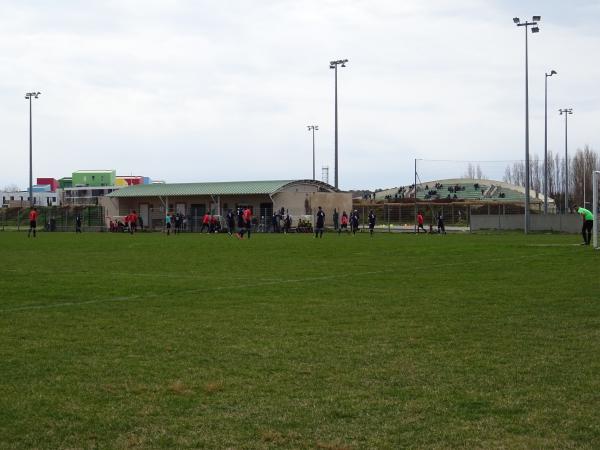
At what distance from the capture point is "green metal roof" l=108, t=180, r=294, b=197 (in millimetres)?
69125

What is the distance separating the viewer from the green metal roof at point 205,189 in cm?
6912

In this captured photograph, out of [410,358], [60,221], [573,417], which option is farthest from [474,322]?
[60,221]

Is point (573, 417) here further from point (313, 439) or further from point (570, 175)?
point (570, 175)

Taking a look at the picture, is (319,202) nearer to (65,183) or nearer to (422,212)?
(422,212)

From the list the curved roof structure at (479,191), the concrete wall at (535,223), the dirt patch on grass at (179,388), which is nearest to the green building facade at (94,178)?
the curved roof structure at (479,191)

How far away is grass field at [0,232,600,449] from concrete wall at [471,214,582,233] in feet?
132

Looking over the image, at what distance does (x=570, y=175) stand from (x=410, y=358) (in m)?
105

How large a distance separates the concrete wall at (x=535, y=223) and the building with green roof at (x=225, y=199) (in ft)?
38.4

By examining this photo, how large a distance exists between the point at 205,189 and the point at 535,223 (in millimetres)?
26920

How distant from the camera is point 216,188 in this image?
72.0m

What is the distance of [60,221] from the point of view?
255 ft

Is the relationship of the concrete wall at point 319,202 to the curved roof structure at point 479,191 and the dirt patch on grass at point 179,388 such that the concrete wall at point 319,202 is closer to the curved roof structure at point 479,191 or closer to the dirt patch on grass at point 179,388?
the curved roof structure at point 479,191

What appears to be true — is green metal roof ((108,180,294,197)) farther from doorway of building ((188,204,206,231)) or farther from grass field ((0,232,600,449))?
grass field ((0,232,600,449))

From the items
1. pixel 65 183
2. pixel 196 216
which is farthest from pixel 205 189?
pixel 65 183
